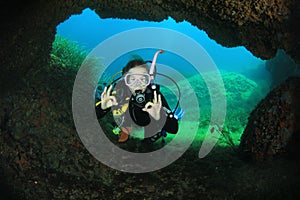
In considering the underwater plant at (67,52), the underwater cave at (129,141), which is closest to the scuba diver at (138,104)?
the underwater cave at (129,141)

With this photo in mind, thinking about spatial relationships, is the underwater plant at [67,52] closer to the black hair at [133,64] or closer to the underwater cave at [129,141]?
the underwater cave at [129,141]

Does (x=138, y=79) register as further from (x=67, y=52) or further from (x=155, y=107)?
(x=67, y=52)

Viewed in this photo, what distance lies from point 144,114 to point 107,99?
Answer: 2.49 ft

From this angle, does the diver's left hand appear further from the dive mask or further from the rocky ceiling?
the rocky ceiling

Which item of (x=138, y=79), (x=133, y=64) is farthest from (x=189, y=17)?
(x=138, y=79)

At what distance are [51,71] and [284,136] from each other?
16.3 feet

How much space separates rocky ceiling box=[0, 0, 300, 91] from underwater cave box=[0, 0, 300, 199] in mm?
17

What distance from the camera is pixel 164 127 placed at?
3.94 metres

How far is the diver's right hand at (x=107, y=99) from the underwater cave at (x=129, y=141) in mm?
710

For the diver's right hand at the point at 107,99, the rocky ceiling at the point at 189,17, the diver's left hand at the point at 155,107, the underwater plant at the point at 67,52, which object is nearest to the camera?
the diver's left hand at the point at 155,107

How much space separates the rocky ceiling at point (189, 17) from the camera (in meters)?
3.94

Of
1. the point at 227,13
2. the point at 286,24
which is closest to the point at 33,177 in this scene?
the point at 227,13

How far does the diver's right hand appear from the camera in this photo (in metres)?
3.73

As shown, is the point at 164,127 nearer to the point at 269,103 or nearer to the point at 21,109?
the point at 269,103
